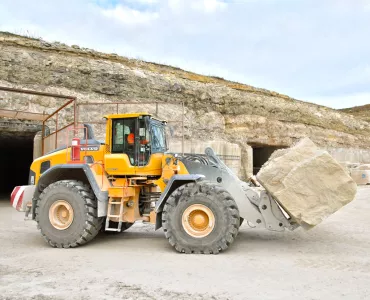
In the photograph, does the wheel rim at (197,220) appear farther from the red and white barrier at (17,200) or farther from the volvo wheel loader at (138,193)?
the red and white barrier at (17,200)

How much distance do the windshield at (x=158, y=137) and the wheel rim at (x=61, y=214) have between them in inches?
78.2

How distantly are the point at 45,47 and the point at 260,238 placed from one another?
44.5 ft

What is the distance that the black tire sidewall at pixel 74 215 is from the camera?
714cm

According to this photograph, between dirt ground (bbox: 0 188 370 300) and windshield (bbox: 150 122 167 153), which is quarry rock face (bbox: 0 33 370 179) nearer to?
windshield (bbox: 150 122 167 153)

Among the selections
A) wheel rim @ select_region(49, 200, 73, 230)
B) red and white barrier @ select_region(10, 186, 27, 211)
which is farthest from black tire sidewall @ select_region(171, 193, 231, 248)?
red and white barrier @ select_region(10, 186, 27, 211)

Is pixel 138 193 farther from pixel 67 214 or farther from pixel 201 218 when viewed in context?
pixel 201 218

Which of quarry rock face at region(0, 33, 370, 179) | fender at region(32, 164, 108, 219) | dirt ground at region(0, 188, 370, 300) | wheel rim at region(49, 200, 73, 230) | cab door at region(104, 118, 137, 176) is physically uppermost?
quarry rock face at region(0, 33, 370, 179)

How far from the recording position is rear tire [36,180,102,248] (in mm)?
7137

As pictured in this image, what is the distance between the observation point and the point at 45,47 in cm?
1700

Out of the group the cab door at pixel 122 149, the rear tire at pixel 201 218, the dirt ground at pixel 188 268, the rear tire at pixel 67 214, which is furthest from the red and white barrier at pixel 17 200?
the rear tire at pixel 201 218

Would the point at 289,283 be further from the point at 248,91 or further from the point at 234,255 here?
the point at 248,91

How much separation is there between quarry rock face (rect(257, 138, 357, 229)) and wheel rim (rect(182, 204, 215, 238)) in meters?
1.24

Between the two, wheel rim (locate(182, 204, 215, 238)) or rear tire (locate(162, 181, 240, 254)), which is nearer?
rear tire (locate(162, 181, 240, 254))

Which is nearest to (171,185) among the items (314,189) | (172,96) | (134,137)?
(134,137)
